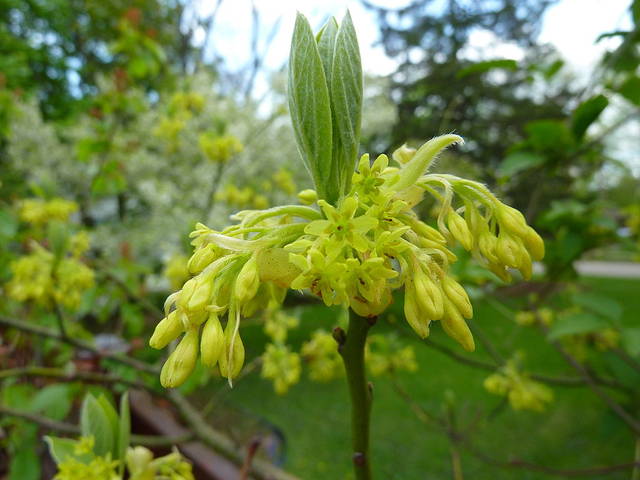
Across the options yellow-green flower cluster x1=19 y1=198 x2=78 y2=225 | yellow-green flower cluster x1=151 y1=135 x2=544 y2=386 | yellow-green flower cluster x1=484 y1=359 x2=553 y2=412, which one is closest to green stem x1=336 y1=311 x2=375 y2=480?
yellow-green flower cluster x1=151 y1=135 x2=544 y2=386

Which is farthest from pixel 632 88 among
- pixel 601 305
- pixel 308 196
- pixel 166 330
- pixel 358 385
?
pixel 166 330

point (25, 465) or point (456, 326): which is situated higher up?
point (456, 326)

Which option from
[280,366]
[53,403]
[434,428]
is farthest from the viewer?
Result: [434,428]

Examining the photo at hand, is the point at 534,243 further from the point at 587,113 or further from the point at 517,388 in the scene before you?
the point at 517,388

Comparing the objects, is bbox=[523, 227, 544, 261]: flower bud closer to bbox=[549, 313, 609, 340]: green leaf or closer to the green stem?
the green stem

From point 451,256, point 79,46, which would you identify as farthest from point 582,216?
point 79,46

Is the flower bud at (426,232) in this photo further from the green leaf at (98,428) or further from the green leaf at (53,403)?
the green leaf at (53,403)
